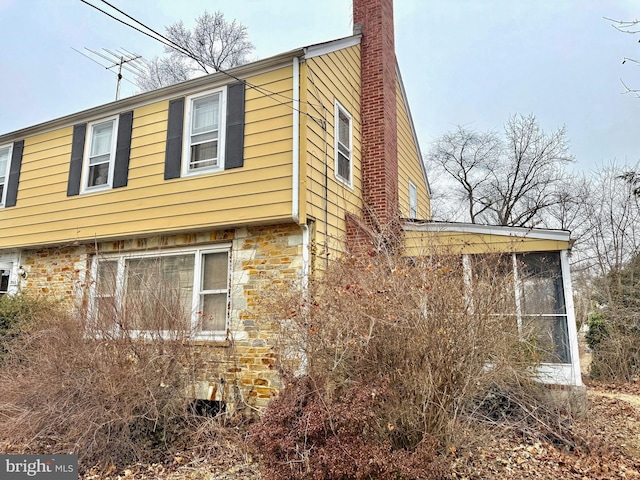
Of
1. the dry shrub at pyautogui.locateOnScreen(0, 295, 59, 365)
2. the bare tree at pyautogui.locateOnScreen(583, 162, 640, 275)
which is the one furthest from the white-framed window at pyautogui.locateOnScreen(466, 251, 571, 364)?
the bare tree at pyautogui.locateOnScreen(583, 162, 640, 275)

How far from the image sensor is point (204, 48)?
941 inches

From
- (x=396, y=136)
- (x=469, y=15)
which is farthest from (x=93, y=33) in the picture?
(x=469, y=15)

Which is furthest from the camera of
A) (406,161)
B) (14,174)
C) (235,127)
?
(406,161)

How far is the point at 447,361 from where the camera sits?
4.48 m

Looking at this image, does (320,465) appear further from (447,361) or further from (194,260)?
(194,260)

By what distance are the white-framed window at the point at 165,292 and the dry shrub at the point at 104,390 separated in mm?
30

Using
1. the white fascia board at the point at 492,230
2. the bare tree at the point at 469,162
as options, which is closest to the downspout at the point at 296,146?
the white fascia board at the point at 492,230

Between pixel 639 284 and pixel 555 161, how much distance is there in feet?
36.2

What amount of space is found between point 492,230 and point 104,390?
21.8 feet

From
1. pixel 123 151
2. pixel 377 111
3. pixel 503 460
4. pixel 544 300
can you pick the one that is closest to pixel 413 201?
pixel 377 111

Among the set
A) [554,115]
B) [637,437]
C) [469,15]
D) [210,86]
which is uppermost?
[554,115]

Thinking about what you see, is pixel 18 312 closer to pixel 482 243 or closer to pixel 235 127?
pixel 235 127

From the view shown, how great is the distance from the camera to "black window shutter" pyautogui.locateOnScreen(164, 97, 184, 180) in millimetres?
8117

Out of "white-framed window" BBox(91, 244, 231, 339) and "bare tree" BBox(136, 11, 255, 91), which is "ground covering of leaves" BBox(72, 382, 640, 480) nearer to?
"white-framed window" BBox(91, 244, 231, 339)
